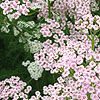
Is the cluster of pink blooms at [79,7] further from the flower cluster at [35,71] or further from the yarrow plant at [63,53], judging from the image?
the flower cluster at [35,71]

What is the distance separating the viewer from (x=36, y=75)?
3100mm

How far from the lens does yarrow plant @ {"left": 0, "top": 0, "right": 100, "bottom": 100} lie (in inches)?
94.7

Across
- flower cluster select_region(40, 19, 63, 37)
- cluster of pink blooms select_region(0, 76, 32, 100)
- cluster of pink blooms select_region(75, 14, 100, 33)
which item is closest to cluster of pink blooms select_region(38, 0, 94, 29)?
flower cluster select_region(40, 19, 63, 37)

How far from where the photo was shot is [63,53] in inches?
108

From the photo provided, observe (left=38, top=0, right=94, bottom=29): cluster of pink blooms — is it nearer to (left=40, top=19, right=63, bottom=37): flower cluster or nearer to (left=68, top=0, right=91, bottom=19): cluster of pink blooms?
(left=68, top=0, right=91, bottom=19): cluster of pink blooms

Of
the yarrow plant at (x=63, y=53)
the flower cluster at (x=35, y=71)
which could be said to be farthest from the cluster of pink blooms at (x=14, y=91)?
the flower cluster at (x=35, y=71)

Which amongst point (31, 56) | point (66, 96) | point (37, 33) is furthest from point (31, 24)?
point (66, 96)

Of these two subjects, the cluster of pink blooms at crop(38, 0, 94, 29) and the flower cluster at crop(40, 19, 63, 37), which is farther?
the cluster of pink blooms at crop(38, 0, 94, 29)

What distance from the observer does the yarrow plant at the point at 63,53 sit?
7.89ft

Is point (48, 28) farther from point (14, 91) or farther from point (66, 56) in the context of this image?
point (14, 91)

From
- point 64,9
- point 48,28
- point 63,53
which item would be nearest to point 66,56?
point 63,53

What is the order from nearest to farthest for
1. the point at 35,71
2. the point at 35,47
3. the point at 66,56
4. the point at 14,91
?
1. the point at 66,56
2. the point at 14,91
3. the point at 35,71
4. the point at 35,47

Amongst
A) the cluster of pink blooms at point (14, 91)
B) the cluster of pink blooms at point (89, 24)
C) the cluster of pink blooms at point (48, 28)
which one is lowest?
the cluster of pink blooms at point (14, 91)

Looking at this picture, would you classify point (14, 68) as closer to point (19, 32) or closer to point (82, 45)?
point (19, 32)
